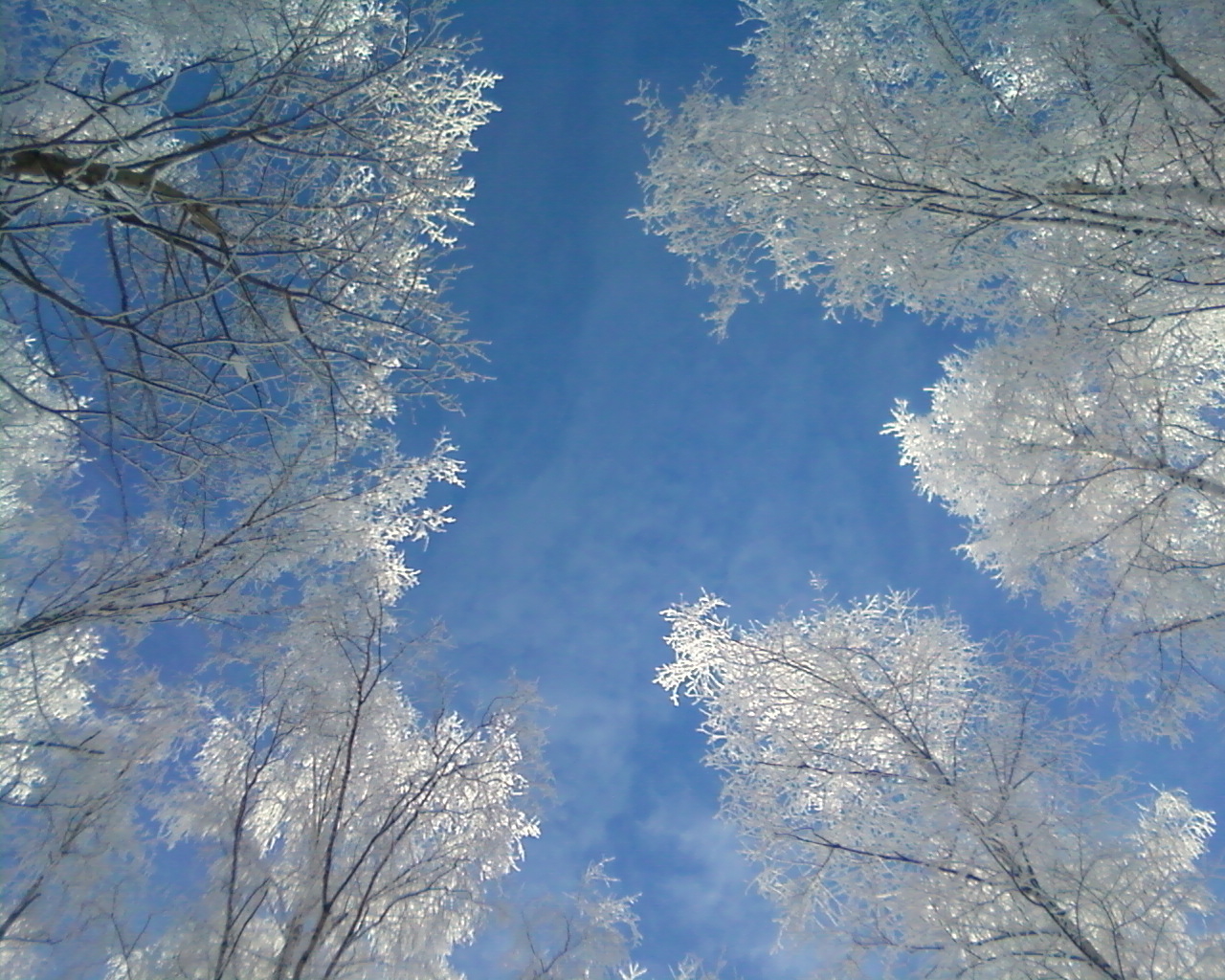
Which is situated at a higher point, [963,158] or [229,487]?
[963,158]

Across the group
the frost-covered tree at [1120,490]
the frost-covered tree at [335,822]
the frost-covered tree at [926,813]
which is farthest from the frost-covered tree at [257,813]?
the frost-covered tree at [1120,490]

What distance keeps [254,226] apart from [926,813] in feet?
16.3

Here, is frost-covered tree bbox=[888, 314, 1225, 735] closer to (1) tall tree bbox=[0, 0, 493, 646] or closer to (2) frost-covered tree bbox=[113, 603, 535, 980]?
(1) tall tree bbox=[0, 0, 493, 646]

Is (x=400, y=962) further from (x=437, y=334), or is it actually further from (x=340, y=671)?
(x=437, y=334)

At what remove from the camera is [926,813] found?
4.23 metres

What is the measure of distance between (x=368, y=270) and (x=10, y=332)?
223 centimetres

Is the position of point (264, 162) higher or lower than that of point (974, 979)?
higher

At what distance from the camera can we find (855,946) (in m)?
4.24

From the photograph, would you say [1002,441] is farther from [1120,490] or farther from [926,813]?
[926,813]

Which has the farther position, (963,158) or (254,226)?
(963,158)

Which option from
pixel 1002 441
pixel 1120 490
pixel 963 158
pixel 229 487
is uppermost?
pixel 1120 490

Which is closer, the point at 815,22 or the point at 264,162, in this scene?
the point at 264,162

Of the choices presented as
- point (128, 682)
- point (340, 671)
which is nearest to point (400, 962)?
point (340, 671)

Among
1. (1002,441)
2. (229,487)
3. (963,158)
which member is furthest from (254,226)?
(1002,441)
